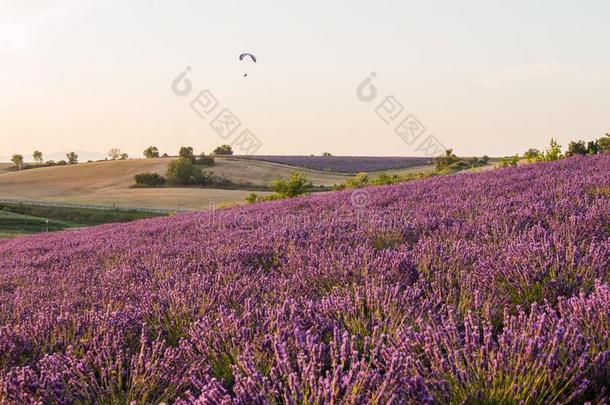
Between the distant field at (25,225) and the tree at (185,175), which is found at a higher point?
the tree at (185,175)

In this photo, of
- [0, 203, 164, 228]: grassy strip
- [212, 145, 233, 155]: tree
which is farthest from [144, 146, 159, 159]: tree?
[0, 203, 164, 228]: grassy strip

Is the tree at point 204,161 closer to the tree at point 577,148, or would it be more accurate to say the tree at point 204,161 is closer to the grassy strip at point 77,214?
the grassy strip at point 77,214

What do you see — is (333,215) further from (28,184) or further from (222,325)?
(28,184)

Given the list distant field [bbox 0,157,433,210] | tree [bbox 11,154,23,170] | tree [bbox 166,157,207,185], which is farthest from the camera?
tree [bbox 11,154,23,170]

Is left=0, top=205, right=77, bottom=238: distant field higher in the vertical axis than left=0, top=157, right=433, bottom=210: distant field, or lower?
lower

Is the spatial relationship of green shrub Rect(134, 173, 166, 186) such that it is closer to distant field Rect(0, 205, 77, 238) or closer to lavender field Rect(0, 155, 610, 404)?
distant field Rect(0, 205, 77, 238)

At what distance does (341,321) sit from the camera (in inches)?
98.0

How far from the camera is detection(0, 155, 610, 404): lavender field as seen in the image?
66.1 inches

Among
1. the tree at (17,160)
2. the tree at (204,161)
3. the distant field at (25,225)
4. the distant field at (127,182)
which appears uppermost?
the tree at (17,160)

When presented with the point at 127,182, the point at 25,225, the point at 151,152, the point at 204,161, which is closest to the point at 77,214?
the point at 25,225

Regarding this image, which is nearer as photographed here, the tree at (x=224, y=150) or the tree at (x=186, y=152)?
the tree at (x=186, y=152)

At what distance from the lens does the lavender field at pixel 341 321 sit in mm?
1678

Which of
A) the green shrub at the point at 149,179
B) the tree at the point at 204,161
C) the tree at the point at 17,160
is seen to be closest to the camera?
the green shrub at the point at 149,179

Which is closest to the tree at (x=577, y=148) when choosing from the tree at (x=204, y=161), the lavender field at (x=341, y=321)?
the lavender field at (x=341, y=321)
